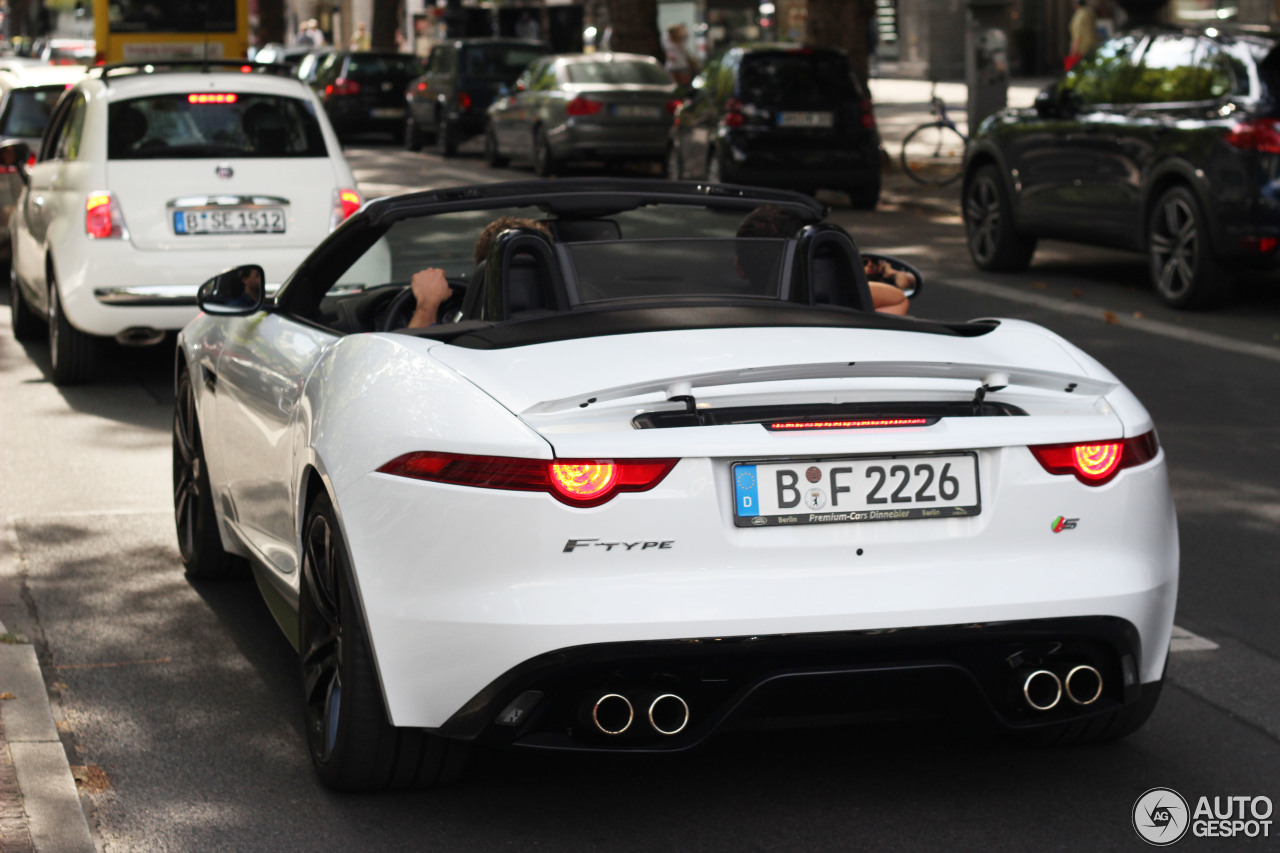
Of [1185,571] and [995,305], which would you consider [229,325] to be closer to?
[1185,571]

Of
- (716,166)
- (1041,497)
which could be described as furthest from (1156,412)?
(716,166)

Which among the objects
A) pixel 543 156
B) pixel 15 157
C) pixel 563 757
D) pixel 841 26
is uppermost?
pixel 841 26

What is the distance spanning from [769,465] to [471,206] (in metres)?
1.68

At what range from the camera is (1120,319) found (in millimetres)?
12375

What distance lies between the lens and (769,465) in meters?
3.76

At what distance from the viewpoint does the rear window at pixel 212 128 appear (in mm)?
10656

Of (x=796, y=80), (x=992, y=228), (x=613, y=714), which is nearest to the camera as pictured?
(x=613, y=714)

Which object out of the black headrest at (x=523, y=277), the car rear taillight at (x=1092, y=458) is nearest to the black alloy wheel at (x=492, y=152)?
the black headrest at (x=523, y=277)

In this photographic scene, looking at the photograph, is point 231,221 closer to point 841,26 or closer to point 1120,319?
point 1120,319

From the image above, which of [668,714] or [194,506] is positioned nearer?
[668,714]

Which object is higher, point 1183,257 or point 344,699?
point 1183,257

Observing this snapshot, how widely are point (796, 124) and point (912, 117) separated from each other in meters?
15.0

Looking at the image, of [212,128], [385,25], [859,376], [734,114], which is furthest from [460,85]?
[859,376]

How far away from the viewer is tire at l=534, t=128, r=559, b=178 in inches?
999
